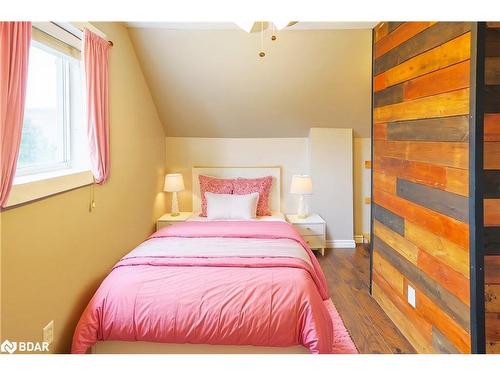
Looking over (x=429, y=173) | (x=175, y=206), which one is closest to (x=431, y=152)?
(x=429, y=173)

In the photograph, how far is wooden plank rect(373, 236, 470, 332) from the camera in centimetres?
196

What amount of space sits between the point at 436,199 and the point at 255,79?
8.08 feet

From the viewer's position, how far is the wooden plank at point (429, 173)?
1956 mm

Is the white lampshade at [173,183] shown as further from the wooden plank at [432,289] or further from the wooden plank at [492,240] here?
the wooden plank at [492,240]

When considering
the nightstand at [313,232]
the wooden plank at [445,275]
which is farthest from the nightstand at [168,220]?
the wooden plank at [445,275]

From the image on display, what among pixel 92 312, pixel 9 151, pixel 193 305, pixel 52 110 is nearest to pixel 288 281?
pixel 193 305

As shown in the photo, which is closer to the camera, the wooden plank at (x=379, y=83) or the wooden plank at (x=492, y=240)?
the wooden plank at (x=492, y=240)

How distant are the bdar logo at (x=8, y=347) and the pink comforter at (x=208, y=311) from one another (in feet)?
1.41

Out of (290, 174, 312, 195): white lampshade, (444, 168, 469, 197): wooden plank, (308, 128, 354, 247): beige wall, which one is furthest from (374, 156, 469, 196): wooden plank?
(308, 128, 354, 247): beige wall
